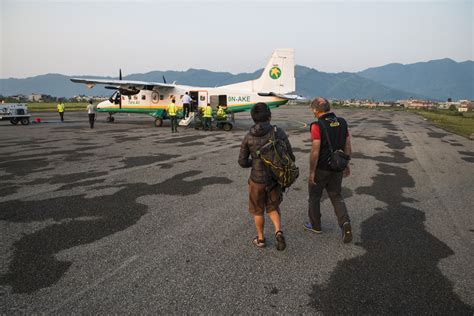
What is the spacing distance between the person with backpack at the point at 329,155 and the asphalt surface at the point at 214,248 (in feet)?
2.18

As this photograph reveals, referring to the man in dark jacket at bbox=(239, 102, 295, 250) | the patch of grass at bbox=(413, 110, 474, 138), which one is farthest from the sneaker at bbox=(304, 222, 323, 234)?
the patch of grass at bbox=(413, 110, 474, 138)

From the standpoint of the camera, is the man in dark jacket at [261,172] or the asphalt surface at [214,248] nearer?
the asphalt surface at [214,248]

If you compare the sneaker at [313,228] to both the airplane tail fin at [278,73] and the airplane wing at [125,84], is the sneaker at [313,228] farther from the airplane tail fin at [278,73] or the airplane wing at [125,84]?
the airplane wing at [125,84]

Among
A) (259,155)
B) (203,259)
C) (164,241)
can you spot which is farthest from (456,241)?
(164,241)

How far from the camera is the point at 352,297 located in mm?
3375

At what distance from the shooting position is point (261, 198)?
4.31 m

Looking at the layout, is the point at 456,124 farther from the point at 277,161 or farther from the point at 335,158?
the point at 277,161

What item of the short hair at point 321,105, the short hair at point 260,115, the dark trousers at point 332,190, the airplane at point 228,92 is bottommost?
the dark trousers at point 332,190

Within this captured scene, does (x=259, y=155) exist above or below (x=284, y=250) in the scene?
above

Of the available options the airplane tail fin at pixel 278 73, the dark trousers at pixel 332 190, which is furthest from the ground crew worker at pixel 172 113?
the dark trousers at pixel 332 190

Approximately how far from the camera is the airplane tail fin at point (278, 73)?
22484 millimetres

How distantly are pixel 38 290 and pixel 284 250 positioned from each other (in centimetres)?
313

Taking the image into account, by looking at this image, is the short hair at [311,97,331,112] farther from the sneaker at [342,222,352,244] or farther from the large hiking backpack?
the sneaker at [342,222,352,244]

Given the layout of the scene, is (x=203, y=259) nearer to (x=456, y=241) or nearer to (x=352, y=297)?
(x=352, y=297)
